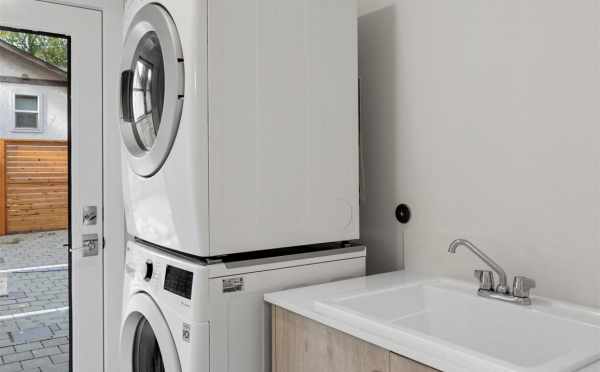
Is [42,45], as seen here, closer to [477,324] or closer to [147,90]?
[147,90]

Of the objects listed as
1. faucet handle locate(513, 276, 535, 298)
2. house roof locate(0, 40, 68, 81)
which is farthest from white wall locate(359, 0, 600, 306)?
house roof locate(0, 40, 68, 81)

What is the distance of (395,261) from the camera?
1932 mm

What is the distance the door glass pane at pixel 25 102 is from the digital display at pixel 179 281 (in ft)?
4.07

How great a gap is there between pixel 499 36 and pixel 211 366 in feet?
4.61

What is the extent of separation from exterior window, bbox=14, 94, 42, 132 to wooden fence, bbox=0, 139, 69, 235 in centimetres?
7

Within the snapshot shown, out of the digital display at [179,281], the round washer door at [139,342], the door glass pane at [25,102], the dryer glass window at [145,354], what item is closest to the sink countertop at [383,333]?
the digital display at [179,281]

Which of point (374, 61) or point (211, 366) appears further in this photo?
point (374, 61)

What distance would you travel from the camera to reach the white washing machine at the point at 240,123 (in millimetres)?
1418

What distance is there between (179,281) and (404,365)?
2.55 feet

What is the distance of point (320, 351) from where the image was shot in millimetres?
1302

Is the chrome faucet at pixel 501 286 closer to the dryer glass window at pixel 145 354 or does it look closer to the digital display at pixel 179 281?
the digital display at pixel 179 281

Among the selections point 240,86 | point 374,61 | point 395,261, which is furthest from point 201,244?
point 374,61

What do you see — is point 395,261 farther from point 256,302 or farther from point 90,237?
point 90,237

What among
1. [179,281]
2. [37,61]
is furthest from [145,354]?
[37,61]
